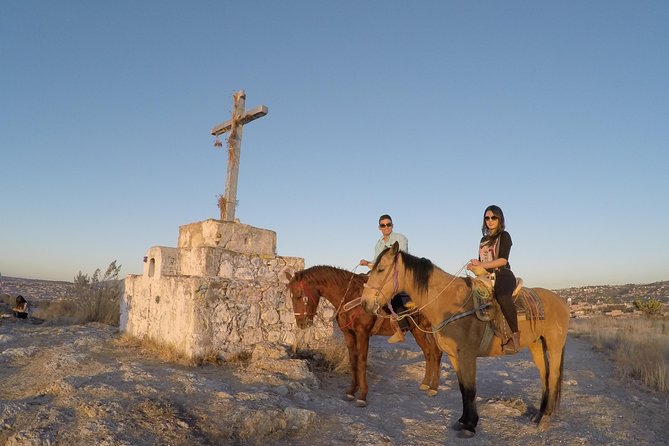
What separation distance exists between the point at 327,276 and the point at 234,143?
3701mm

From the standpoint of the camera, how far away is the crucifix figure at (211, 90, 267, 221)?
8531 mm

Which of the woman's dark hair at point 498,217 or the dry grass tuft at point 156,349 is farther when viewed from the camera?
the dry grass tuft at point 156,349

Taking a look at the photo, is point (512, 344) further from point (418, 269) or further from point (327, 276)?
point (327, 276)

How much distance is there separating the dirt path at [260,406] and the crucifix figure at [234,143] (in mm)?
2950

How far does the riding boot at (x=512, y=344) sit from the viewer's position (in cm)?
495

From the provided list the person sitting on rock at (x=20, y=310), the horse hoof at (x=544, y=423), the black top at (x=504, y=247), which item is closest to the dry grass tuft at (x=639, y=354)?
the horse hoof at (x=544, y=423)

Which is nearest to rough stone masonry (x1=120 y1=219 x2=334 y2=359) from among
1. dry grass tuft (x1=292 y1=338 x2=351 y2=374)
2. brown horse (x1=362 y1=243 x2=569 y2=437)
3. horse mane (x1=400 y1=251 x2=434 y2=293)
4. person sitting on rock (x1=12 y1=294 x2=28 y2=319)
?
dry grass tuft (x1=292 y1=338 x2=351 y2=374)

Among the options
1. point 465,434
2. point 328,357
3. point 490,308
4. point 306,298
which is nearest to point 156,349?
point 328,357

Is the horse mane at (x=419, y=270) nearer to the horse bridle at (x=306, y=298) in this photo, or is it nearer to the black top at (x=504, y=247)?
the black top at (x=504, y=247)

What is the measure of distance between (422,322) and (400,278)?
7.07ft

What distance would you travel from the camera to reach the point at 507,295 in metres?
4.83

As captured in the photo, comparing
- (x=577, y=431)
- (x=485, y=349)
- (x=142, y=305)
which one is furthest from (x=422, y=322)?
(x=142, y=305)

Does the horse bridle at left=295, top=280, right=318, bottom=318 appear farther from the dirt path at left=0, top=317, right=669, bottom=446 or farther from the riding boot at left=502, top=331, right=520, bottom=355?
the riding boot at left=502, top=331, right=520, bottom=355

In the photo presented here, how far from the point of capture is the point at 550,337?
18.0ft
